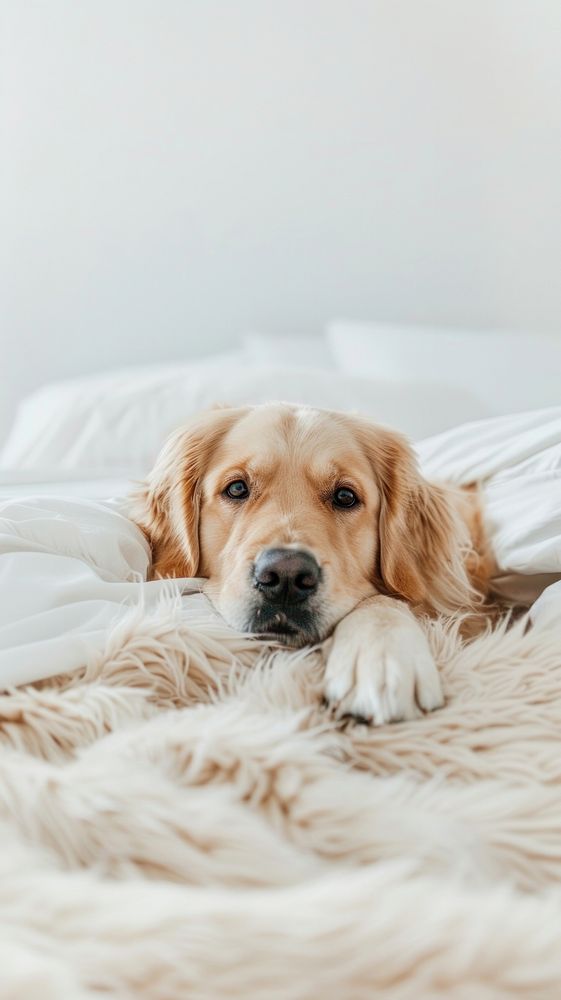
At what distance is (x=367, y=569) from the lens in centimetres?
149

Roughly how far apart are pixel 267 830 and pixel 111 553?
2.37 feet

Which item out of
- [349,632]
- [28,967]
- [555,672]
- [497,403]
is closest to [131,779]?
[28,967]

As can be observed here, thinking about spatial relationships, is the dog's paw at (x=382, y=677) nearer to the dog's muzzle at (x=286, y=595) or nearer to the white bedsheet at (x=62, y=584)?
the dog's muzzle at (x=286, y=595)

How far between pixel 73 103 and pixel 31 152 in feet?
1.02

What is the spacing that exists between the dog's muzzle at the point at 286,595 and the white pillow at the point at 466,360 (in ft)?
5.71

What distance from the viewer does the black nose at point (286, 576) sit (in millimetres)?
1246

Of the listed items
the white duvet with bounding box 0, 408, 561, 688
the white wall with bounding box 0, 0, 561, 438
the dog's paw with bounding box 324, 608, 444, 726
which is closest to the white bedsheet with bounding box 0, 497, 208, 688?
the white duvet with bounding box 0, 408, 561, 688

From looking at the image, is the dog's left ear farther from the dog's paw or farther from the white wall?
the white wall

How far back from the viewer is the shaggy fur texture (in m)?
0.57

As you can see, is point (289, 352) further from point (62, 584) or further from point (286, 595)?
point (62, 584)

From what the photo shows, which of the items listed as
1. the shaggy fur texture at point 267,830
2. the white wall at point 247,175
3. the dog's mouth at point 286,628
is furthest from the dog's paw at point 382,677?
the white wall at point 247,175

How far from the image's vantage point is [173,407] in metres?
2.76

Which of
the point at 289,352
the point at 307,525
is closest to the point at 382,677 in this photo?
the point at 307,525

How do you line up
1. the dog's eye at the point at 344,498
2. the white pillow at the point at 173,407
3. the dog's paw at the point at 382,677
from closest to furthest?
the dog's paw at the point at 382,677
the dog's eye at the point at 344,498
the white pillow at the point at 173,407
